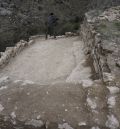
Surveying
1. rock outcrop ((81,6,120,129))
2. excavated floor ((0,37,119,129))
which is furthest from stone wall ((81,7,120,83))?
excavated floor ((0,37,119,129))

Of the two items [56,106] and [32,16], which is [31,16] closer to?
[32,16]

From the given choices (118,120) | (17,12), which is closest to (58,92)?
(118,120)

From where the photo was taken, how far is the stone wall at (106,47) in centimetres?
571

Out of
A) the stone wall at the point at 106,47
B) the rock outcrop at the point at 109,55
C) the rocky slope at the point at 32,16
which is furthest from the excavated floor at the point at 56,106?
the rocky slope at the point at 32,16

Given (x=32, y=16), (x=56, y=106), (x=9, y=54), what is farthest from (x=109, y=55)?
(x=32, y=16)

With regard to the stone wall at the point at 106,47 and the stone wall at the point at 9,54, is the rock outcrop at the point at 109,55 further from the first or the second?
the stone wall at the point at 9,54

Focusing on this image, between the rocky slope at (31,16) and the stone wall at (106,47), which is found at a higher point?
the stone wall at (106,47)

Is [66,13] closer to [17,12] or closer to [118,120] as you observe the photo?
[17,12]

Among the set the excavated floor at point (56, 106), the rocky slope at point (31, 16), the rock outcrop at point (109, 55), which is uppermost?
the rock outcrop at point (109, 55)

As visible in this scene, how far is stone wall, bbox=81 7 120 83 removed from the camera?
18.7 ft

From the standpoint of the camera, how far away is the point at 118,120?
14.4 ft

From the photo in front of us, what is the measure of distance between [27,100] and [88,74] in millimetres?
2391

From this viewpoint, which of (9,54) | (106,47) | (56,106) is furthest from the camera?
(9,54)

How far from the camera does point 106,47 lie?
666cm
